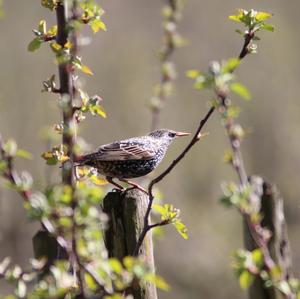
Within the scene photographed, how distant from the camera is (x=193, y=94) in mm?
14930

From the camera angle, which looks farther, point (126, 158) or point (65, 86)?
point (126, 158)

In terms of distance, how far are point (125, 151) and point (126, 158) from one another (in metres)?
0.08

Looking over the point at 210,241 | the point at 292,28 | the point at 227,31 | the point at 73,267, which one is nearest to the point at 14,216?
the point at 210,241

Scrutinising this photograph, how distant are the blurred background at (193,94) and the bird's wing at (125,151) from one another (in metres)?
7.32

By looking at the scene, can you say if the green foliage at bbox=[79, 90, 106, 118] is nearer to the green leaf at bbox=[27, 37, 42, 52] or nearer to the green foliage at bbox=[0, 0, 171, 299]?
the green leaf at bbox=[27, 37, 42, 52]

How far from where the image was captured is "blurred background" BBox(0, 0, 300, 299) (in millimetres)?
13171

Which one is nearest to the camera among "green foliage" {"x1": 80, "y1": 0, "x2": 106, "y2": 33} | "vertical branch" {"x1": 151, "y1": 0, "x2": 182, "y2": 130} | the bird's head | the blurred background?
"green foliage" {"x1": 80, "y1": 0, "x2": 106, "y2": 33}

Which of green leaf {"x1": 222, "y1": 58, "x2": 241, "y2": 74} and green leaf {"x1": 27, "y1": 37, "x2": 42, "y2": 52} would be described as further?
green leaf {"x1": 27, "y1": 37, "x2": 42, "y2": 52}

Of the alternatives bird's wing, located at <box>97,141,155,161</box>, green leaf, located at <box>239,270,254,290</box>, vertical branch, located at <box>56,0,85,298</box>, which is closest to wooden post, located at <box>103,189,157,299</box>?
vertical branch, located at <box>56,0,85,298</box>

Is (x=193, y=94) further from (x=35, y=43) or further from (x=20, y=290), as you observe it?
(x=20, y=290)

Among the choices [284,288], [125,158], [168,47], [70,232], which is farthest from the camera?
[168,47]

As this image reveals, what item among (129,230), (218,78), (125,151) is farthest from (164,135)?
(218,78)

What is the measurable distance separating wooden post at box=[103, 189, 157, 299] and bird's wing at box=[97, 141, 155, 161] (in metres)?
1.48

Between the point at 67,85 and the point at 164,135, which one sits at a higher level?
the point at 67,85
